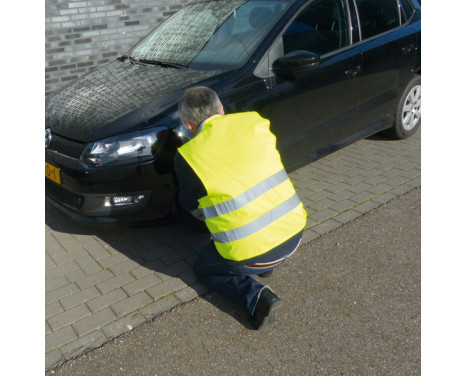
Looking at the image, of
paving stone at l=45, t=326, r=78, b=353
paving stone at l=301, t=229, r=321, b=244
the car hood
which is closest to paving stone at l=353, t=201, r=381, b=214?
paving stone at l=301, t=229, r=321, b=244

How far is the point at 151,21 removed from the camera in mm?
7449

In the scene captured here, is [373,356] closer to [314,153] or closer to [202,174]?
[202,174]

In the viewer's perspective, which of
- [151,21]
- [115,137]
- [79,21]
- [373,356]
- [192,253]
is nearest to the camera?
[373,356]

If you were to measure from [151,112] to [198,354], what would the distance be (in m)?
1.65

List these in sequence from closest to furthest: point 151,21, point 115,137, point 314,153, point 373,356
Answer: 1. point 373,356
2. point 115,137
3. point 314,153
4. point 151,21

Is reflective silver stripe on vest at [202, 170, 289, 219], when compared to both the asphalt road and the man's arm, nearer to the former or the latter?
the man's arm

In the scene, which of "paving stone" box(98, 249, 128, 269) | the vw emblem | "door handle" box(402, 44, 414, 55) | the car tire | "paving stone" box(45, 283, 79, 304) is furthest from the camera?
the car tire

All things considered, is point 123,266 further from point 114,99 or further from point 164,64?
point 164,64

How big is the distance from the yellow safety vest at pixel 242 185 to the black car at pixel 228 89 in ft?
2.36

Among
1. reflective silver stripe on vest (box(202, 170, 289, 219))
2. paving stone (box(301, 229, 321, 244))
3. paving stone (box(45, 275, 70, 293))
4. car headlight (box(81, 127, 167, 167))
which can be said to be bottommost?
paving stone (box(301, 229, 321, 244))

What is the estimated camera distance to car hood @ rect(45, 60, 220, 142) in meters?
3.33

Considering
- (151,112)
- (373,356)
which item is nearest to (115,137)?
(151,112)

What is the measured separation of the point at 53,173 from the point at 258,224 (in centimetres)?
173

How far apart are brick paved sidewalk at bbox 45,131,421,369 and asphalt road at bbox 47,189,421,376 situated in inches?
6.4
